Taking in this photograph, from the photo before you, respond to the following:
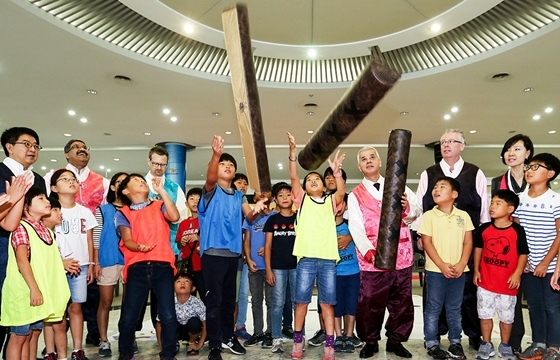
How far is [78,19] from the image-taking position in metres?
4.59

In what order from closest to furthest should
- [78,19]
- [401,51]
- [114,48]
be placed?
1. [78,19]
2. [114,48]
3. [401,51]

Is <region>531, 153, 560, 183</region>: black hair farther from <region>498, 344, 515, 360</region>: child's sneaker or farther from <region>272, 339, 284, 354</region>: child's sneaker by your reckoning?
<region>272, 339, 284, 354</region>: child's sneaker

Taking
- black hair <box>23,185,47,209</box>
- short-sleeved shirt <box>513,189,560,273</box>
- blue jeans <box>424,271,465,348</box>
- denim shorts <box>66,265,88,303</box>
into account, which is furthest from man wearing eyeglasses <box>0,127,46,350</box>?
short-sleeved shirt <box>513,189,560,273</box>

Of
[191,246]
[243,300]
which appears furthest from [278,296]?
[191,246]

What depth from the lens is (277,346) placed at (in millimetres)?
2908

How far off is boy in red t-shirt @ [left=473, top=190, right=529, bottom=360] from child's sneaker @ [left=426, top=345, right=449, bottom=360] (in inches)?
9.3

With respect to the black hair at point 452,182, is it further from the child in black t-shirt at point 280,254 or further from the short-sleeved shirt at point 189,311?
the short-sleeved shirt at point 189,311

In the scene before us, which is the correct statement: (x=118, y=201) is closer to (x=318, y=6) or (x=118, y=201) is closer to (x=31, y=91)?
(x=318, y=6)

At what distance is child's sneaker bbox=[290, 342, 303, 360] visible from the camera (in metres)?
2.77

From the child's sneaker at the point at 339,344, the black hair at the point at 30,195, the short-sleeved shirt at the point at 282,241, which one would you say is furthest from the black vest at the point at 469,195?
the black hair at the point at 30,195

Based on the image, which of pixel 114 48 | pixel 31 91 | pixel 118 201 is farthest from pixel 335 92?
pixel 31 91

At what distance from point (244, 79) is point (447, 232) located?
71.6 inches

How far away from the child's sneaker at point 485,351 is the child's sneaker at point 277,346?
1.33 metres

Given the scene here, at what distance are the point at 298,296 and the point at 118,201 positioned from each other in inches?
61.3
